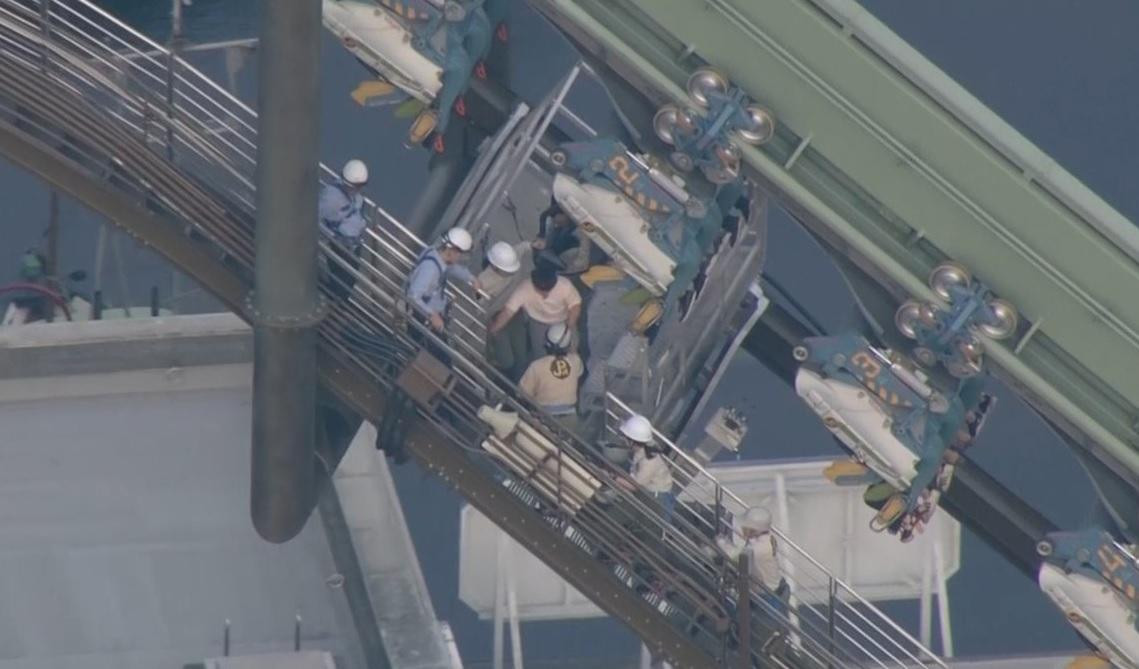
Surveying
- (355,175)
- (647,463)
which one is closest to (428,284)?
(355,175)

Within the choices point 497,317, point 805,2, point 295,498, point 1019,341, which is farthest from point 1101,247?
point 295,498

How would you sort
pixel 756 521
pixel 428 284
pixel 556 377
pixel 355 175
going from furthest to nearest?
1. pixel 756 521
2. pixel 556 377
3. pixel 355 175
4. pixel 428 284

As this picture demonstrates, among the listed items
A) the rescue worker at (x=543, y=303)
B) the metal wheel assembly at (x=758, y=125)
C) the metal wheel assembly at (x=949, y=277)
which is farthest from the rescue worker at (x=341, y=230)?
the metal wheel assembly at (x=949, y=277)

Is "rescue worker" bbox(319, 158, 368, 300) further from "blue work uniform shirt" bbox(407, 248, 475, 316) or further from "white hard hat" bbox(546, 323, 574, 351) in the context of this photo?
"white hard hat" bbox(546, 323, 574, 351)

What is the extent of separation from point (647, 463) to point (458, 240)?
303 cm

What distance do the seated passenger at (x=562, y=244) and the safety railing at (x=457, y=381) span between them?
2.11 metres

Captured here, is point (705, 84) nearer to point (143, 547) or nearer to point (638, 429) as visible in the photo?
point (638, 429)

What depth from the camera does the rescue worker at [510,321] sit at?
36781mm

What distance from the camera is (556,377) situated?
1448 inches

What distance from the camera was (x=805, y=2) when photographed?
36250mm

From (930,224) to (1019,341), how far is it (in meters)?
1.53

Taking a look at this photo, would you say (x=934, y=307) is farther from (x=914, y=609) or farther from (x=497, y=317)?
(x=914, y=609)

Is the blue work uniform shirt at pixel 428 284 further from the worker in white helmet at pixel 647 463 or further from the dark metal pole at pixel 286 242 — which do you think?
the worker in white helmet at pixel 647 463

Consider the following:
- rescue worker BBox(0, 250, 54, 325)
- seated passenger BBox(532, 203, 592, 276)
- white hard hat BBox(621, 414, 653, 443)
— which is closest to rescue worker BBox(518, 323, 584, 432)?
white hard hat BBox(621, 414, 653, 443)
